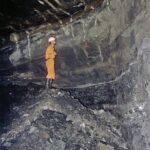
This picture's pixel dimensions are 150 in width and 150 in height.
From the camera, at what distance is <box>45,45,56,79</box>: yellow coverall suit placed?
5699 millimetres

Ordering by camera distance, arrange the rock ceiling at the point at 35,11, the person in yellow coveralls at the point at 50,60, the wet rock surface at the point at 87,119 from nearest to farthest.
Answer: the wet rock surface at the point at 87,119 < the rock ceiling at the point at 35,11 < the person in yellow coveralls at the point at 50,60

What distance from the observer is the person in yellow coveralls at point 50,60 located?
5.66 meters

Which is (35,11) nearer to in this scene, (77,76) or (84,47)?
(84,47)

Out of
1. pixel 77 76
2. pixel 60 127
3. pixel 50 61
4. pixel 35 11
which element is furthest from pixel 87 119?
pixel 35 11

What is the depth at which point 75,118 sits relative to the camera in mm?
5020

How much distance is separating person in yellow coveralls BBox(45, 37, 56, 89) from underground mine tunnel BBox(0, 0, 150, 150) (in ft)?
0.24

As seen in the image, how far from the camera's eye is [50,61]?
5.74 m

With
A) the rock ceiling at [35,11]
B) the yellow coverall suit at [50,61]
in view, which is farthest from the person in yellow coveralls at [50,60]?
the rock ceiling at [35,11]

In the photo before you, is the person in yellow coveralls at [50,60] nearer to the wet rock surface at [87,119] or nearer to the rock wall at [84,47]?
the rock wall at [84,47]

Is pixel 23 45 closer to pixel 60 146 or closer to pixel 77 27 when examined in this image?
pixel 77 27

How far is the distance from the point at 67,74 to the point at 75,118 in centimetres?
91

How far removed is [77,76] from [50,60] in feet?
1.37

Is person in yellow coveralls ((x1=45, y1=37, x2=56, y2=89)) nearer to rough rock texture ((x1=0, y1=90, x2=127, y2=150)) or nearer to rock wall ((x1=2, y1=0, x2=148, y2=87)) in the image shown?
rock wall ((x1=2, y1=0, x2=148, y2=87))

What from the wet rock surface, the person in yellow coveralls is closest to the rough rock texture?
the wet rock surface
